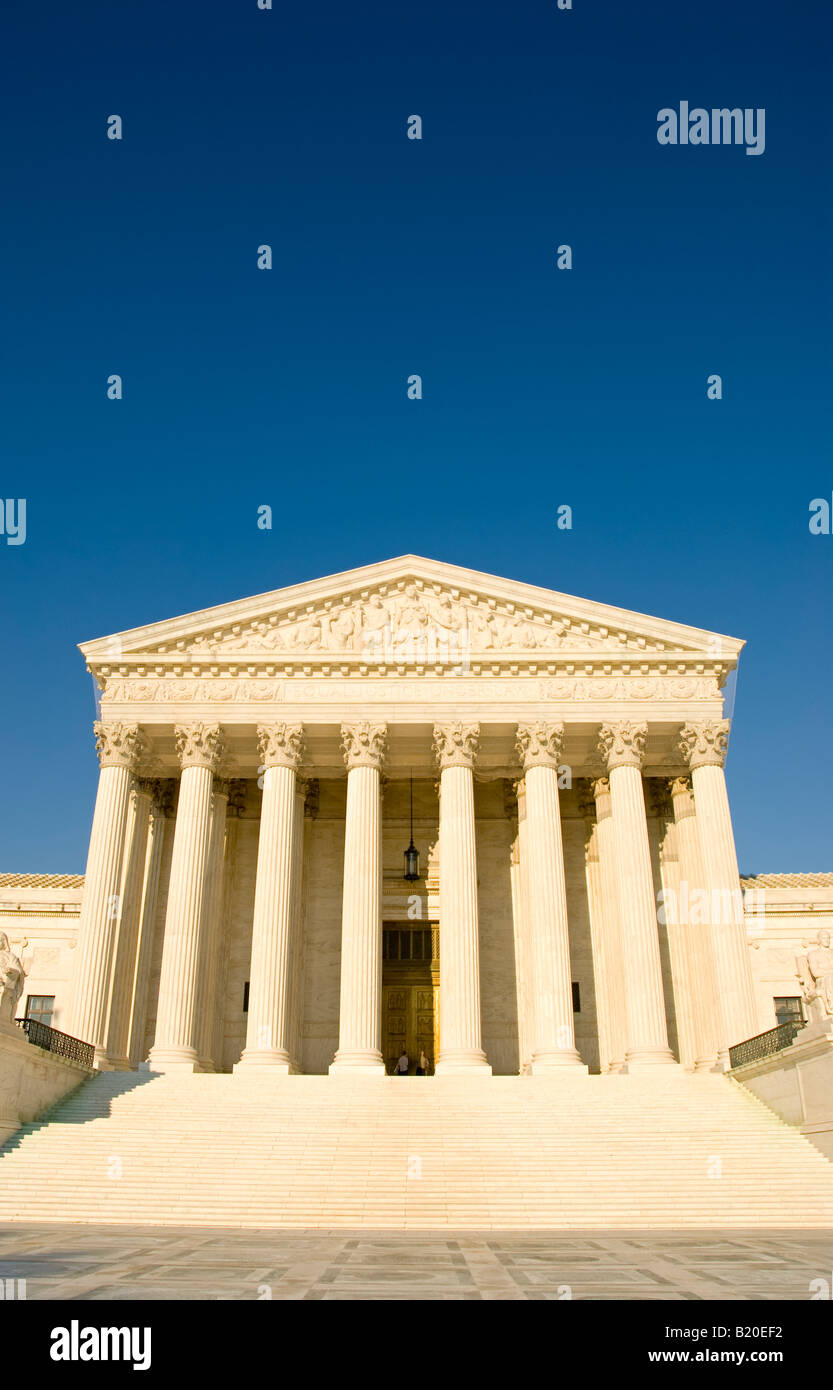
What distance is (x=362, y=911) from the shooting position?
29.6 metres

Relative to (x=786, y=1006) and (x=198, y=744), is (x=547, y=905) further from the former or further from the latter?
(x=198, y=744)

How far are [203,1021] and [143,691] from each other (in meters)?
10.7

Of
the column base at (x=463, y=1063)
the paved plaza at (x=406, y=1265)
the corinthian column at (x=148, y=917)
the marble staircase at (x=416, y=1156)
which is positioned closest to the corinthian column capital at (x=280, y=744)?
the corinthian column at (x=148, y=917)

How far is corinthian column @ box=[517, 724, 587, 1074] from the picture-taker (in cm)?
2825

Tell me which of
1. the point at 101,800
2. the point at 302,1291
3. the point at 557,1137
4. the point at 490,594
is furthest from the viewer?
the point at 490,594

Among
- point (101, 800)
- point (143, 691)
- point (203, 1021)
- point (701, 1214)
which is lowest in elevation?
point (701, 1214)

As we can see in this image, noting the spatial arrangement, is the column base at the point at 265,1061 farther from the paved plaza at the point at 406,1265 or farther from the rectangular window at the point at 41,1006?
the paved plaza at the point at 406,1265

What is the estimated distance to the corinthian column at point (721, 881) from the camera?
2834 cm

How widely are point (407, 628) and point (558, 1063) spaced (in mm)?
14377

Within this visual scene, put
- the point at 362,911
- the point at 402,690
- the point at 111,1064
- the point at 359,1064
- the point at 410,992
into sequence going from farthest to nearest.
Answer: the point at 410,992 → the point at 402,690 → the point at 362,911 → the point at 111,1064 → the point at 359,1064

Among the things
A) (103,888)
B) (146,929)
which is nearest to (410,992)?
(146,929)
